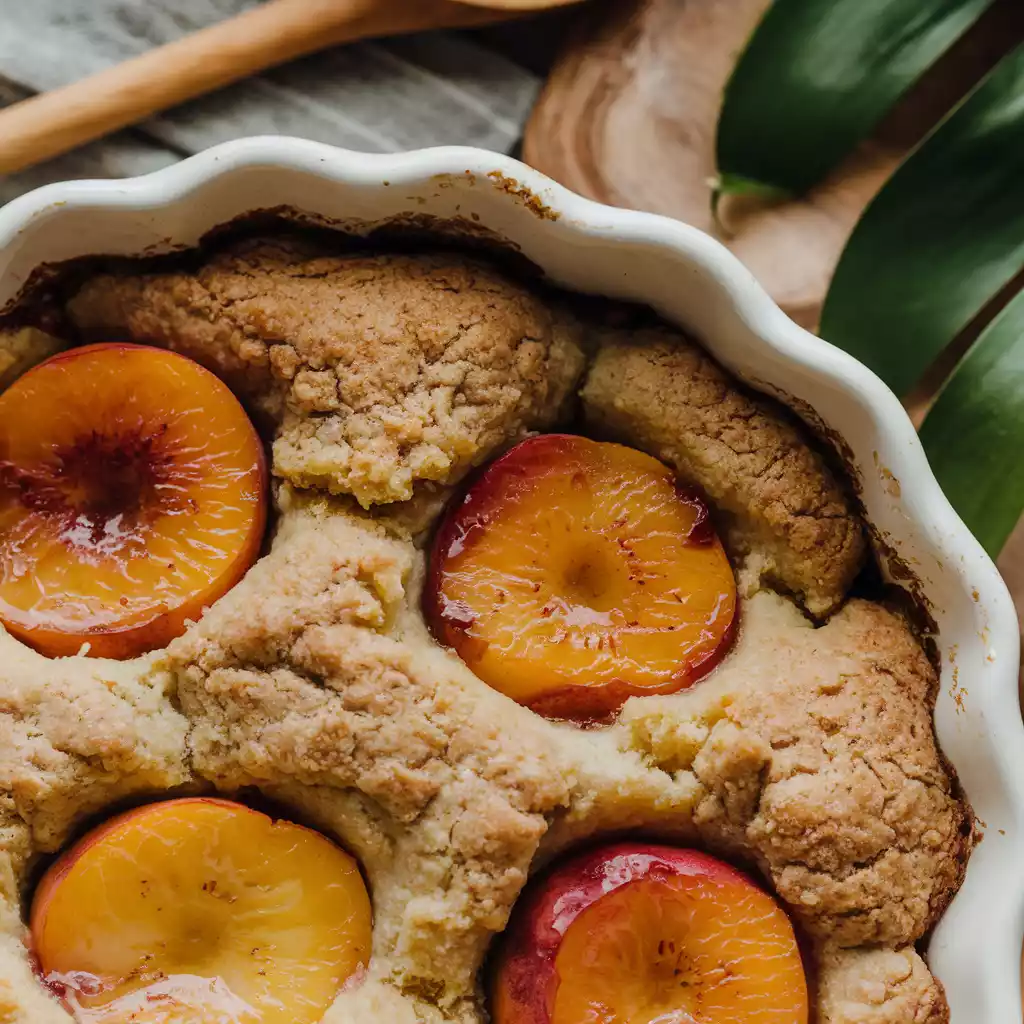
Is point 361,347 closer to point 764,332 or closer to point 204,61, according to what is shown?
point 764,332

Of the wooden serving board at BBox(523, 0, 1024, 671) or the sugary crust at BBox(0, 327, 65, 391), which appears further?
the wooden serving board at BBox(523, 0, 1024, 671)

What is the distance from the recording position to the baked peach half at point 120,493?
4.76ft

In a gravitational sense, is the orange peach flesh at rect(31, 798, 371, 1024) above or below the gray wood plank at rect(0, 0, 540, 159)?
below

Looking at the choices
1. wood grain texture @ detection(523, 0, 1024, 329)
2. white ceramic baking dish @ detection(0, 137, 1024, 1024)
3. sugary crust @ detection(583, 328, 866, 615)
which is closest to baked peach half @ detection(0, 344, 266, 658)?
white ceramic baking dish @ detection(0, 137, 1024, 1024)

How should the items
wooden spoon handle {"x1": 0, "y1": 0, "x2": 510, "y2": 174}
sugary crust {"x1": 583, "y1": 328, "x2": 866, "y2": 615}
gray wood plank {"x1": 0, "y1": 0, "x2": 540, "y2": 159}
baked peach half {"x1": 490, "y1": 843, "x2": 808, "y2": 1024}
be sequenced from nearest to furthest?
baked peach half {"x1": 490, "y1": 843, "x2": 808, "y2": 1024}, sugary crust {"x1": 583, "y1": 328, "x2": 866, "y2": 615}, wooden spoon handle {"x1": 0, "y1": 0, "x2": 510, "y2": 174}, gray wood plank {"x1": 0, "y1": 0, "x2": 540, "y2": 159}

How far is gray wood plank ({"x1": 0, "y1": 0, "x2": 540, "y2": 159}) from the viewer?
1.92 meters

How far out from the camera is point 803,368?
4.68 ft

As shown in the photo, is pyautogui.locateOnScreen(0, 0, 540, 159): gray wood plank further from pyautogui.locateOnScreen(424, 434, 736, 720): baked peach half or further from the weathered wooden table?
pyautogui.locateOnScreen(424, 434, 736, 720): baked peach half

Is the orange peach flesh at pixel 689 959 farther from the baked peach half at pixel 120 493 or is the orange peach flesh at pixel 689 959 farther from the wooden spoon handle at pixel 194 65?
the wooden spoon handle at pixel 194 65

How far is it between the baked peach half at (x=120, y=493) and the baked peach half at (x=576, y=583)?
266mm

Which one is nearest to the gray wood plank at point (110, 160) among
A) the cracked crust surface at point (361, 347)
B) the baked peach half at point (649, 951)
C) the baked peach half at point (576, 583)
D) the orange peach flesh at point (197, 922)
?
the cracked crust surface at point (361, 347)

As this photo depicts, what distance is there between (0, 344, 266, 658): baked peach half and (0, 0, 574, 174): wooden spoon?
1.73 feet

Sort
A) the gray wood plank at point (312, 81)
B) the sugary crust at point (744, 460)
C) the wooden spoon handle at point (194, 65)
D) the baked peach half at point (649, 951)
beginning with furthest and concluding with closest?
the gray wood plank at point (312, 81) → the wooden spoon handle at point (194, 65) → the sugary crust at point (744, 460) → the baked peach half at point (649, 951)

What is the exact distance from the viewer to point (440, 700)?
1.38 m
